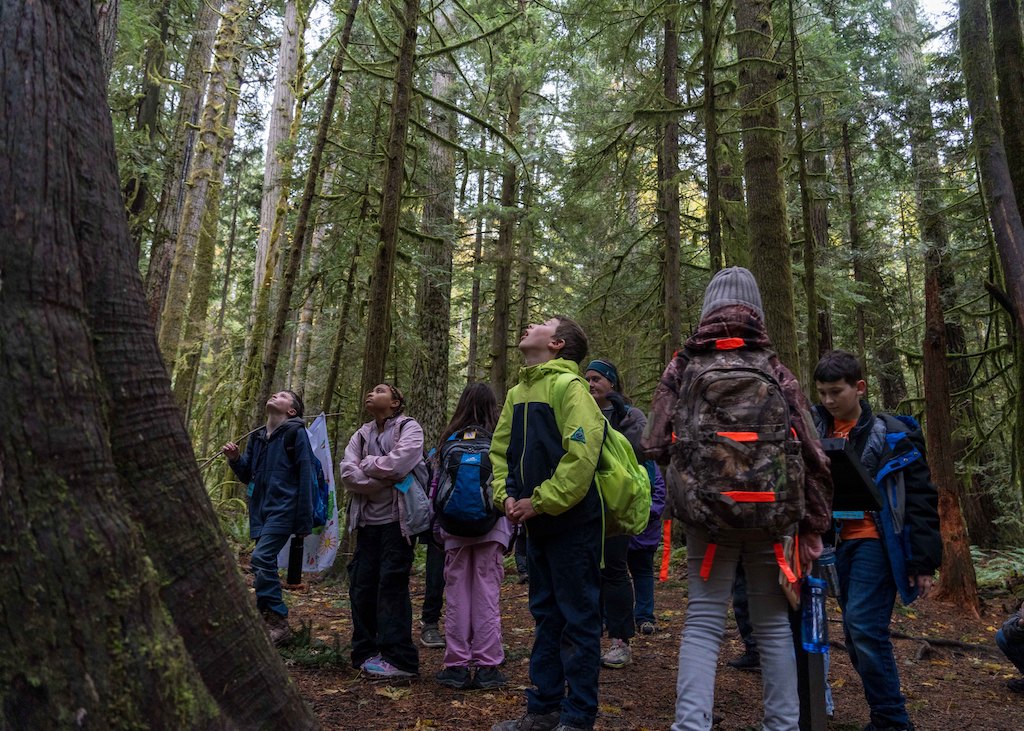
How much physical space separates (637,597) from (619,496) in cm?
317

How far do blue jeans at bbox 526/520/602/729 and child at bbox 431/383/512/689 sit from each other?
917 millimetres

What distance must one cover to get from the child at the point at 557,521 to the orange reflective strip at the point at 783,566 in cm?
92

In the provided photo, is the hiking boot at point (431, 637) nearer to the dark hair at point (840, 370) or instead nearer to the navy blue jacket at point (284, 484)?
the navy blue jacket at point (284, 484)

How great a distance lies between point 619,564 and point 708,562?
2.08 metres

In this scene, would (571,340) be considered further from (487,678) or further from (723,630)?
(487,678)

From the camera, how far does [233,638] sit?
2385 millimetres

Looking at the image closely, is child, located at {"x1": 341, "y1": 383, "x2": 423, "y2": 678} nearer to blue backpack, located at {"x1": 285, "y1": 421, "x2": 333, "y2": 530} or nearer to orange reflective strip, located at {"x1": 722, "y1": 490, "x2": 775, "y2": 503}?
blue backpack, located at {"x1": 285, "y1": 421, "x2": 333, "y2": 530}

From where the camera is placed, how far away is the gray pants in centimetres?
323

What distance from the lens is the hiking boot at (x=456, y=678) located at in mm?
4727

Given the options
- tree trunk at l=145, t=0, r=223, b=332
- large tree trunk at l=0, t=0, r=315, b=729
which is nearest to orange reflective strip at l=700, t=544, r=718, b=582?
large tree trunk at l=0, t=0, r=315, b=729

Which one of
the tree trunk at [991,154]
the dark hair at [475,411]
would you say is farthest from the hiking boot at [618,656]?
the tree trunk at [991,154]

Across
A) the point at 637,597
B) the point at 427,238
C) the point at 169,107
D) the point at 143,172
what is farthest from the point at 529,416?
the point at 169,107

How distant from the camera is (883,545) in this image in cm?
386

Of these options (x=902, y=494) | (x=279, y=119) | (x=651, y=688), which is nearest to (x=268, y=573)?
(x=651, y=688)
